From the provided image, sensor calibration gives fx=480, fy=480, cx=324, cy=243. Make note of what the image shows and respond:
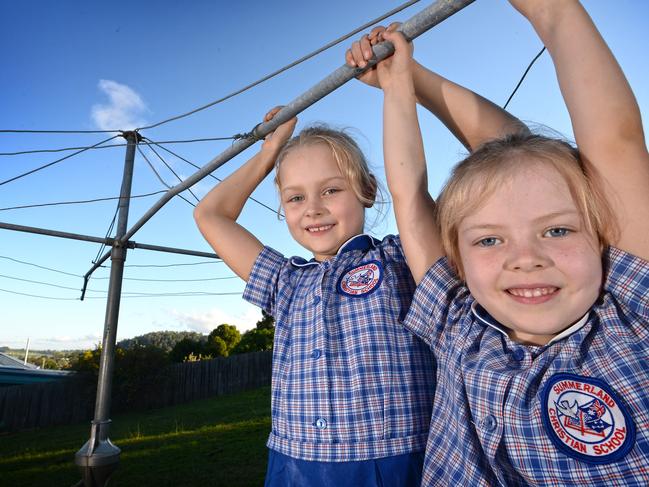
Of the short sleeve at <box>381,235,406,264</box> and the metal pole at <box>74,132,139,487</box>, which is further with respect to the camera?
the metal pole at <box>74,132,139,487</box>

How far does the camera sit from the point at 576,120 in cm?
87

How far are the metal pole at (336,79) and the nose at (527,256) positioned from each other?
0.62 m

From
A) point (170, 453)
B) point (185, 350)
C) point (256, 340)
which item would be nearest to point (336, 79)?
point (170, 453)

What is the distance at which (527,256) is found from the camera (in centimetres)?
83

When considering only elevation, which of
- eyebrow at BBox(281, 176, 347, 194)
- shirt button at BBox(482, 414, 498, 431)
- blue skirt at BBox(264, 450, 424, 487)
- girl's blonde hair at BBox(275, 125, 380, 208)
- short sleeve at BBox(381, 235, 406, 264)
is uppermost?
girl's blonde hair at BBox(275, 125, 380, 208)

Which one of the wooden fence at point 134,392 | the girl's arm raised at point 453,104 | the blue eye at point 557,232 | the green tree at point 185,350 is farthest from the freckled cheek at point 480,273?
the green tree at point 185,350

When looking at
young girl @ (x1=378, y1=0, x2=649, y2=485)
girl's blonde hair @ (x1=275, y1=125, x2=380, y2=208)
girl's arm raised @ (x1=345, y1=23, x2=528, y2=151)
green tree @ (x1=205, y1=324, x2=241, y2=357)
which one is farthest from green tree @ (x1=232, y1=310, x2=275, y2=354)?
young girl @ (x1=378, y1=0, x2=649, y2=485)

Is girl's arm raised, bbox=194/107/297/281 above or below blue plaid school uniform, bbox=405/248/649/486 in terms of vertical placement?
above

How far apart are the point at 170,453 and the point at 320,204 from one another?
542 cm

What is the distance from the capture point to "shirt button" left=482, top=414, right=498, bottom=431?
0.87 meters

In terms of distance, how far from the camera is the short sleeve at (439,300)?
1.06 metres

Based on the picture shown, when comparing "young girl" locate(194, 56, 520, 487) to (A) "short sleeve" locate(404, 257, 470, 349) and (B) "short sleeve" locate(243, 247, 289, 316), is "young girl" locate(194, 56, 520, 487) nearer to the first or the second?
(B) "short sleeve" locate(243, 247, 289, 316)

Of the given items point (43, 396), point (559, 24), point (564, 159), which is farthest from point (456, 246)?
point (43, 396)

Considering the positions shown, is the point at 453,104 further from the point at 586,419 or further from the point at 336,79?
the point at 586,419
